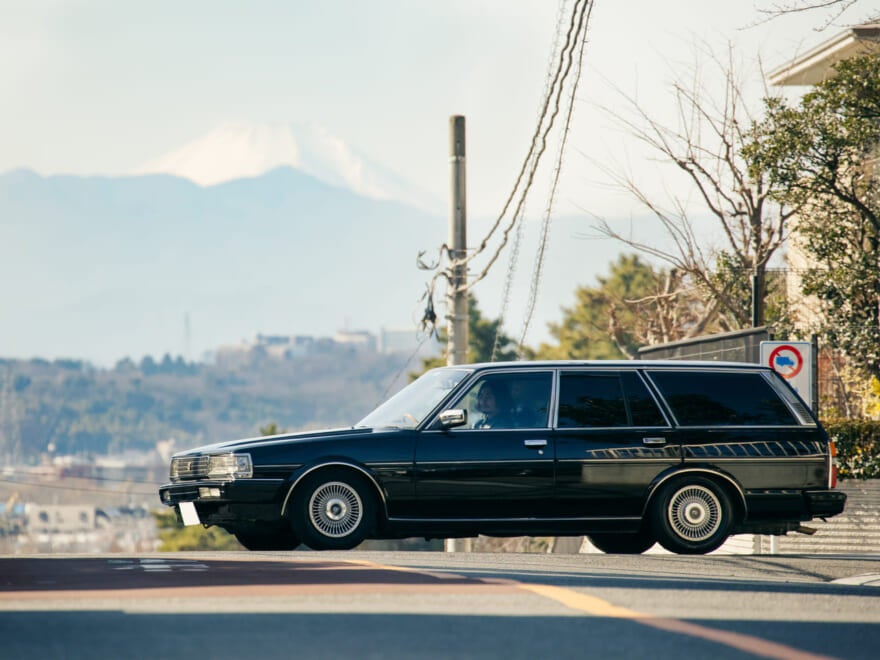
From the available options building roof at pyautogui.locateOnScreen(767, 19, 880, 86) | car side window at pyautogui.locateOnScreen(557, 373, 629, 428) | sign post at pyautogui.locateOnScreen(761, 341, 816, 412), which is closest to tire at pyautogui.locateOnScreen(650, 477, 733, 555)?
car side window at pyautogui.locateOnScreen(557, 373, 629, 428)

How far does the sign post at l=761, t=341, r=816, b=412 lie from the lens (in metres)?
20.1

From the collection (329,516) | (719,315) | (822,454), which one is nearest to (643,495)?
(822,454)

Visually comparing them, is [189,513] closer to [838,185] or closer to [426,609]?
[426,609]

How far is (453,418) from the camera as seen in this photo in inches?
528

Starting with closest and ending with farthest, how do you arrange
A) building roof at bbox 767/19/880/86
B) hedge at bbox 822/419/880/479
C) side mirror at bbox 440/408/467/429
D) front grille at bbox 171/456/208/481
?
side mirror at bbox 440/408/467/429 < front grille at bbox 171/456/208/481 < hedge at bbox 822/419/880/479 < building roof at bbox 767/19/880/86

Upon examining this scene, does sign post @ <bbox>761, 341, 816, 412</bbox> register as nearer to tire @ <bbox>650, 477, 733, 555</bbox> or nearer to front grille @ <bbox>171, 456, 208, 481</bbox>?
tire @ <bbox>650, 477, 733, 555</bbox>

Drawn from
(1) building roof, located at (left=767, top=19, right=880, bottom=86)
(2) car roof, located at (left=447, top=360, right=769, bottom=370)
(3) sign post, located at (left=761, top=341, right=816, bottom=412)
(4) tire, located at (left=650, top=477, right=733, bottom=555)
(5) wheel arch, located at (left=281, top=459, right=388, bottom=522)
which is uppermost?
(1) building roof, located at (left=767, top=19, right=880, bottom=86)

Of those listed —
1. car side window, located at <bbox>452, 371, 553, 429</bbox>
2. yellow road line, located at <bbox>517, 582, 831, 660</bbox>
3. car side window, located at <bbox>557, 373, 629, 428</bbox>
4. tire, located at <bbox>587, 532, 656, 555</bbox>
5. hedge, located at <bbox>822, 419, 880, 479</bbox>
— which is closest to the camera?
yellow road line, located at <bbox>517, 582, 831, 660</bbox>

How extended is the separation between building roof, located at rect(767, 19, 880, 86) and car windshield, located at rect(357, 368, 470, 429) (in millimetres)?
20736

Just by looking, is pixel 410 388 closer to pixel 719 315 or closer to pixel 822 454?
pixel 822 454

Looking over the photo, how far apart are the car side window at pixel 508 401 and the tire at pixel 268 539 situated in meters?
1.97

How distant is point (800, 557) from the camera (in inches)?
575

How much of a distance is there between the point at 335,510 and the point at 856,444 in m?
10.2

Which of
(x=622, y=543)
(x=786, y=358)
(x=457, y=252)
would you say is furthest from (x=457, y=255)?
(x=622, y=543)
